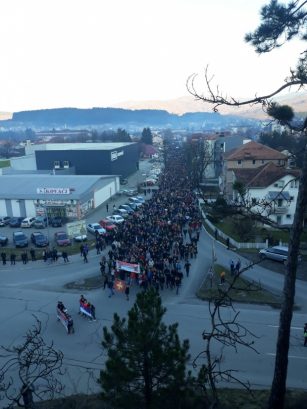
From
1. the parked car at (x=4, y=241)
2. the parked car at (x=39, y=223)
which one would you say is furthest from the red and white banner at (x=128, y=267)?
the parked car at (x=39, y=223)

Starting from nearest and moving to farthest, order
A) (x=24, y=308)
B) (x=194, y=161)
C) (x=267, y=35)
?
(x=267, y=35) → (x=24, y=308) → (x=194, y=161)

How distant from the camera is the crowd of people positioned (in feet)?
60.6

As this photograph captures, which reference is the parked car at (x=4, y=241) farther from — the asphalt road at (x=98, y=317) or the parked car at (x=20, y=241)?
the asphalt road at (x=98, y=317)

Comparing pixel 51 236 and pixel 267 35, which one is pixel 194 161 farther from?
pixel 267 35

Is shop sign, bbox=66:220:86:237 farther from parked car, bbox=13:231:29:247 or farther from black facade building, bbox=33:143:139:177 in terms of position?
black facade building, bbox=33:143:139:177

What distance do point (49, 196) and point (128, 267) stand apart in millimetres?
18592

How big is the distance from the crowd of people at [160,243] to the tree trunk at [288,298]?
9.57m

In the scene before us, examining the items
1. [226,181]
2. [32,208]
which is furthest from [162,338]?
[226,181]

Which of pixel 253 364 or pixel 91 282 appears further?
pixel 91 282

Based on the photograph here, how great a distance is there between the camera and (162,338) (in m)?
7.61

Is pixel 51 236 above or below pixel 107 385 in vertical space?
below

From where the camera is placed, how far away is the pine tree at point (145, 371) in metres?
7.08

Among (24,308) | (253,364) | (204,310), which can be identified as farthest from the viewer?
(24,308)

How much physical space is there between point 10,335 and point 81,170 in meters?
39.3
